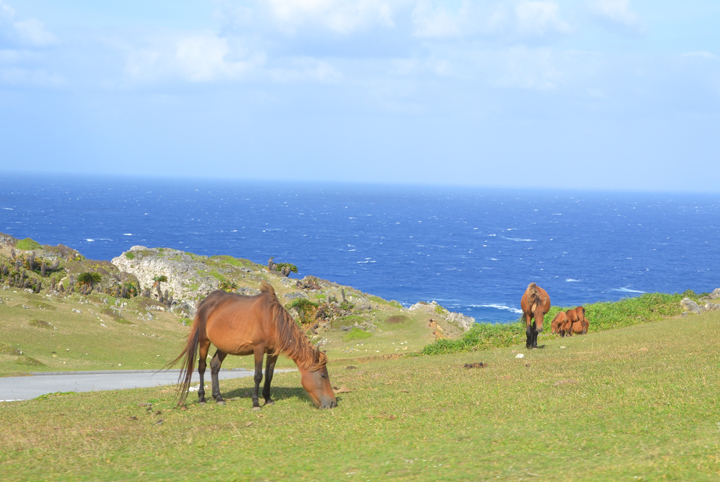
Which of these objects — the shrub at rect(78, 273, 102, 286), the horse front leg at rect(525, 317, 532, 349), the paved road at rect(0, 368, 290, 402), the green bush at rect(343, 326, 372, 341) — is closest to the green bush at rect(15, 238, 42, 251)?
the shrub at rect(78, 273, 102, 286)

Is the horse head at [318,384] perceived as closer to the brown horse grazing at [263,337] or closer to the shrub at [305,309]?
the brown horse grazing at [263,337]

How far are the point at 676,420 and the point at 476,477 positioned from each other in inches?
189

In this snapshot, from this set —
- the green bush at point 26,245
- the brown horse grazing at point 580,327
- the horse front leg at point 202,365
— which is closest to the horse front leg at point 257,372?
the horse front leg at point 202,365

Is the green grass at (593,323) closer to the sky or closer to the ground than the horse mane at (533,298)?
closer to the ground

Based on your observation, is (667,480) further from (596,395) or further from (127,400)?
(127,400)

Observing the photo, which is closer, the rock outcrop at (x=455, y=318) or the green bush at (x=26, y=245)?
the rock outcrop at (x=455, y=318)

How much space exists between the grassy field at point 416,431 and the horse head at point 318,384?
32cm

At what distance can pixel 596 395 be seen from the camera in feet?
44.6

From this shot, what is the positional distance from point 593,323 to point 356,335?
1601 cm

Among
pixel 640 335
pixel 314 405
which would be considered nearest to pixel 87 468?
pixel 314 405

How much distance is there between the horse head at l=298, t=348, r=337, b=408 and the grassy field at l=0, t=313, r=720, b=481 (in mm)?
323

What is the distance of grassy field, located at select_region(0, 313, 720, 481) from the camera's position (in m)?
9.41

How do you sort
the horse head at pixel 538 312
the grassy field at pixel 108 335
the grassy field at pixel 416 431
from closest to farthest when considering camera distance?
the grassy field at pixel 416 431 → the horse head at pixel 538 312 → the grassy field at pixel 108 335

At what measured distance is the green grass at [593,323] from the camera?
31297 millimetres
